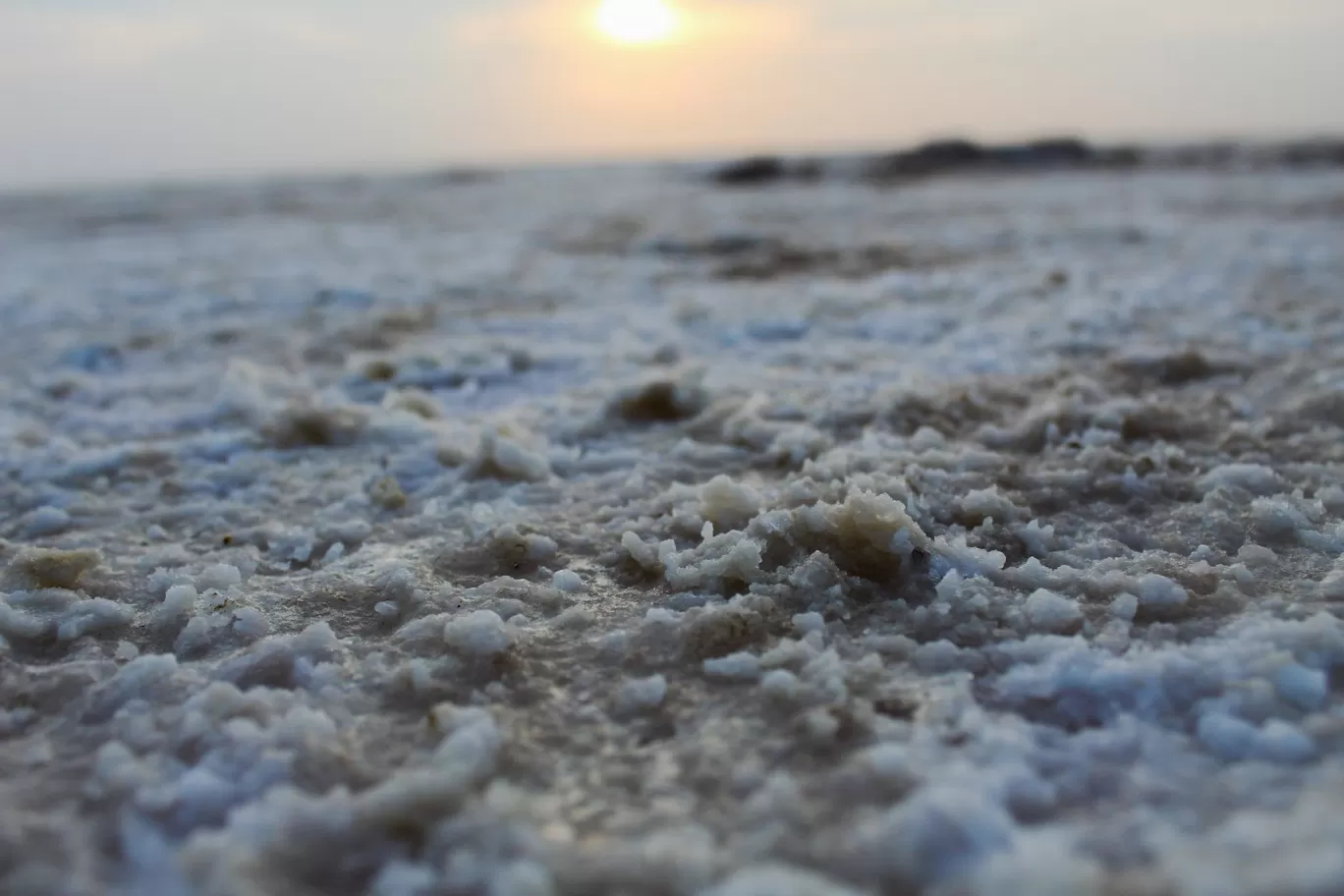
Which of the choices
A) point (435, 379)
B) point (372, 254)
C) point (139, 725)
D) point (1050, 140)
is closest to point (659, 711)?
point (139, 725)

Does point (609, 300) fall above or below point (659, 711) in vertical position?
above

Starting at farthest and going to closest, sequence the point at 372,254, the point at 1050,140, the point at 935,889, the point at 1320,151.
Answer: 1. the point at 1050,140
2. the point at 1320,151
3. the point at 372,254
4. the point at 935,889

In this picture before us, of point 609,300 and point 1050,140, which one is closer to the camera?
point 609,300

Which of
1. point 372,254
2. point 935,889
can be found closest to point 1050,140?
point 372,254

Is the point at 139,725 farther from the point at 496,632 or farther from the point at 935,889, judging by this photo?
the point at 935,889

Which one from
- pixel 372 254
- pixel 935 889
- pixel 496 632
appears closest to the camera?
pixel 935 889

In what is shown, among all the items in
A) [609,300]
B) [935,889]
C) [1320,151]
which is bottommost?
[935,889]
